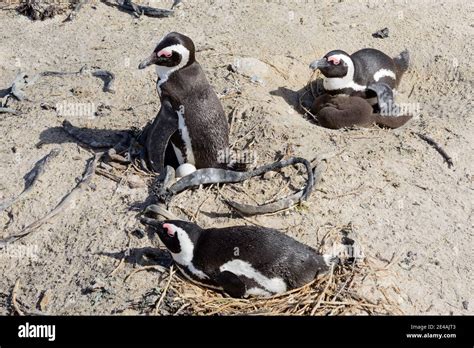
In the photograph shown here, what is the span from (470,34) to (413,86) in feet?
2.93

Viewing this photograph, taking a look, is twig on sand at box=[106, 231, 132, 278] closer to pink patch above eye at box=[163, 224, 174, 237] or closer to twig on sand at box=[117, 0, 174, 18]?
pink patch above eye at box=[163, 224, 174, 237]

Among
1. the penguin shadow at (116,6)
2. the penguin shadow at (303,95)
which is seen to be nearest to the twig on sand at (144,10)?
the penguin shadow at (116,6)

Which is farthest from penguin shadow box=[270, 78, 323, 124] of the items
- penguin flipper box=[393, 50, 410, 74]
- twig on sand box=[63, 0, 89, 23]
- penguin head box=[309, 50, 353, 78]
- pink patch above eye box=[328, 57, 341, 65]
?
twig on sand box=[63, 0, 89, 23]

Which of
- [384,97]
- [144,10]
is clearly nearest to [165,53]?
[384,97]

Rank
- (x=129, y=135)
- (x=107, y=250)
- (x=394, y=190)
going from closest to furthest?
1. (x=107, y=250)
2. (x=394, y=190)
3. (x=129, y=135)

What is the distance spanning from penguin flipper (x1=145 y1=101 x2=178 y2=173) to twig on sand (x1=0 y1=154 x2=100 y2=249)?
0.40 m

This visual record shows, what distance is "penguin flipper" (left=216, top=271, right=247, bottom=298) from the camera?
3.81 m

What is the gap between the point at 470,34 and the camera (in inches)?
271

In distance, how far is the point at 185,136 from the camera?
4887 millimetres

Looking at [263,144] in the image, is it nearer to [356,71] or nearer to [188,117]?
[188,117]

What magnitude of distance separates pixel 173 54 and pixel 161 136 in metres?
0.56

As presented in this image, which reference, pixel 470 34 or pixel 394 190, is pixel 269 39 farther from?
pixel 394 190

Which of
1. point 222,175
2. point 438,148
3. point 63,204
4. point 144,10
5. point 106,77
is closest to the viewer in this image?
point 63,204
